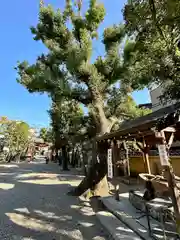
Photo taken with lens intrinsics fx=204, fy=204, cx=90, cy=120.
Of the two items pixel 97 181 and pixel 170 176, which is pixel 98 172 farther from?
pixel 170 176

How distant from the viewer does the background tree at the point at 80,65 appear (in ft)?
25.9

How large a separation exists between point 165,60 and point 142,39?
919 millimetres

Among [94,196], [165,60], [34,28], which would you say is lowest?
[94,196]

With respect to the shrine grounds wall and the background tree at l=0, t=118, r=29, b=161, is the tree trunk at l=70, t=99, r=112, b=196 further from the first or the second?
the background tree at l=0, t=118, r=29, b=161

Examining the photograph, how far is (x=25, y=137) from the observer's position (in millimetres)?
29438

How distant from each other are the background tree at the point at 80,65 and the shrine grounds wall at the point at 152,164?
3528 millimetres

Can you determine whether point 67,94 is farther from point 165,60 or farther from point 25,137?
point 25,137

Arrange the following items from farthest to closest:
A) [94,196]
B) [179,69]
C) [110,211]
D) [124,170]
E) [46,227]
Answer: [124,170] < [94,196] < [110,211] < [179,69] < [46,227]

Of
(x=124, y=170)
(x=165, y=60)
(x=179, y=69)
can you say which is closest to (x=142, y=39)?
(x=165, y=60)

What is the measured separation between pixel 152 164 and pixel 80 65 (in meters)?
6.91

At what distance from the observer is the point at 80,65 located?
7.71 meters

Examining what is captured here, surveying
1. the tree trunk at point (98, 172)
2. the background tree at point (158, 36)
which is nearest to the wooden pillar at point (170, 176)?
the background tree at point (158, 36)

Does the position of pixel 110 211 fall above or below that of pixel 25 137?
below

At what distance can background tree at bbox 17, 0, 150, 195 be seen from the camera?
7.89 metres
